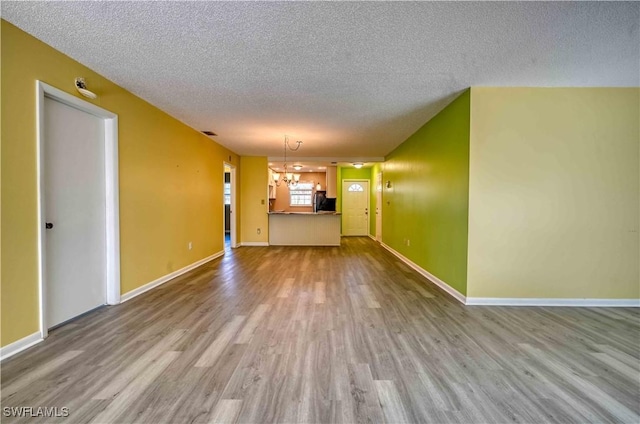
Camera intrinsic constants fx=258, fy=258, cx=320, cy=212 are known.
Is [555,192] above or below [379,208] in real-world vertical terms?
above

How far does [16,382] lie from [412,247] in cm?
487

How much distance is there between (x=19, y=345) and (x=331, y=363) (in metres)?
2.38

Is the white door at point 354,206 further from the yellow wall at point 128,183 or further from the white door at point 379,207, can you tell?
the yellow wall at point 128,183

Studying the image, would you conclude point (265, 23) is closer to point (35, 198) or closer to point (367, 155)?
point (35, 198)

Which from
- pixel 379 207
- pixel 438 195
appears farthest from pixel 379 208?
pixel 438 195

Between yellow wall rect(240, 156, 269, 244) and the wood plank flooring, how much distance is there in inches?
162

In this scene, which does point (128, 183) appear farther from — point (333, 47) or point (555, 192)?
point (555, 192)

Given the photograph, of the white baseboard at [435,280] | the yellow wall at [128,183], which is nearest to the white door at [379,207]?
the white baseboard at [435,280]

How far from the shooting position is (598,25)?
1.93 meters

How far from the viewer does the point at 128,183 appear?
3102mm

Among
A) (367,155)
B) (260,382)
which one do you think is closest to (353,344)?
(260,382)

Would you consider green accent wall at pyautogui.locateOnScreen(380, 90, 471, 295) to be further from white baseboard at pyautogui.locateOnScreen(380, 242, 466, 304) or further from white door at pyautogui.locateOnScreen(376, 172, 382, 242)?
white door at pyautogui.locateOnScreen(376, 172, 382, 242)

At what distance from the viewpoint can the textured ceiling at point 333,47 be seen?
5.89 ft

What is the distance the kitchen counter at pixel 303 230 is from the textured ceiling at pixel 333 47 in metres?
4.12
